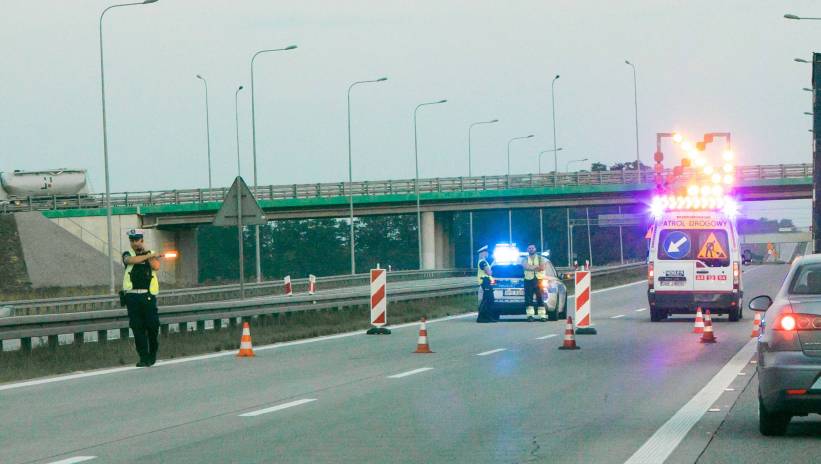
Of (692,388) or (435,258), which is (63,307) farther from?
(435,258)

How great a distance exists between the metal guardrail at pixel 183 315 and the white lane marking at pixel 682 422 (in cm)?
887

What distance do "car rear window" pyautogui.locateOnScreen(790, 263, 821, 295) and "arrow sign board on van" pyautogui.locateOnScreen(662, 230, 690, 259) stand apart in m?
20.2

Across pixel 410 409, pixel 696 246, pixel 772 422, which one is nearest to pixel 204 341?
pixel 410 409

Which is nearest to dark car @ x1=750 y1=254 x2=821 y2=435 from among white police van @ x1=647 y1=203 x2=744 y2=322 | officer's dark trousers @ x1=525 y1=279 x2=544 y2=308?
officer's dark trousers @ x1=525 y1=279 x2=544 y2=308

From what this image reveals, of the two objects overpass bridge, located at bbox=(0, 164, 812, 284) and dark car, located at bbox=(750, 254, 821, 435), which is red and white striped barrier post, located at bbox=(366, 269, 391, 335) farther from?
overpass bridge, located at bbox=(0, 164, 812, 284)

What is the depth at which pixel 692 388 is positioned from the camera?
1561 centimetres

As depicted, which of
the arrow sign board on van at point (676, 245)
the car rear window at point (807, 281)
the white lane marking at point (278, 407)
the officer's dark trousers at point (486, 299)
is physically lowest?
the white lane marking at point (278, 407)

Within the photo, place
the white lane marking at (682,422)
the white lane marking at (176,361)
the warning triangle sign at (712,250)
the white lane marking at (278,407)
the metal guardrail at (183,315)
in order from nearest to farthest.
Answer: the white lane marking at (682,422) < the white lane marking at (278,407) < the white lane marking at (176,361) < the metal guardrail at (183,315) < the warning triangle sign at (712,250)

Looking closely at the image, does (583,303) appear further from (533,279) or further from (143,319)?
A: (143,319)

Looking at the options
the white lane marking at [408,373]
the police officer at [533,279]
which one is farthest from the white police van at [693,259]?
the white lane marking at [408,373]

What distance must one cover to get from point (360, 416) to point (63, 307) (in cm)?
3523

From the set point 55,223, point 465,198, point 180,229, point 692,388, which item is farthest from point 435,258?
point 692,388

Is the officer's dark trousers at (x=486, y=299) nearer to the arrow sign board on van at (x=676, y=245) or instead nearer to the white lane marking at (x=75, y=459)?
the arrow sign board on van at (x=676, y=245)

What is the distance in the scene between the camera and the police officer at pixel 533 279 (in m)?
31.3
